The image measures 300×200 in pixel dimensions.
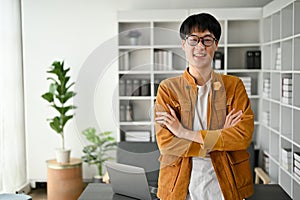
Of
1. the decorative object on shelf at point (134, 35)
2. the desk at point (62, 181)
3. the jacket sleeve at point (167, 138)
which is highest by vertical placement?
the decorative object on shelf at point (134, 35)

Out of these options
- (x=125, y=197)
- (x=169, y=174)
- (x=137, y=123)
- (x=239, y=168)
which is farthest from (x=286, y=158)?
(x=169, y=174)

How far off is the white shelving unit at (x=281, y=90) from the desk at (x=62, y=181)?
6.40 ft

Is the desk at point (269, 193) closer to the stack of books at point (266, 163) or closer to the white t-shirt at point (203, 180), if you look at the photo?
the white t-shirt at point (203, 180)

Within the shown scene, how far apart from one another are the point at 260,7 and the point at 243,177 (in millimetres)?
3640

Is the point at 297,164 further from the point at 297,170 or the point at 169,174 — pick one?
the point at 169,174

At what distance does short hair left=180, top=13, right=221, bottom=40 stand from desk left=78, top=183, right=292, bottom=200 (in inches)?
52.1

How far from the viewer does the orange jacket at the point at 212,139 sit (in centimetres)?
182

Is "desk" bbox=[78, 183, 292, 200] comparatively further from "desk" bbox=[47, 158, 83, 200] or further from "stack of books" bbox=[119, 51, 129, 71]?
"desk" bbox=[47, 158, 83, 200]

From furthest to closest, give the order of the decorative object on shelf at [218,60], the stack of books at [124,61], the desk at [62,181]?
the decorative object on shelf at [218,60], the desk at [62,181], the stack of books at [124,61]

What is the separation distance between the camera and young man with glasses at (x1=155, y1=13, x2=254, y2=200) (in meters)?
1.81

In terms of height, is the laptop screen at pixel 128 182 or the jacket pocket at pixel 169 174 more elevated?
the jacket pocket at pixel 169 174

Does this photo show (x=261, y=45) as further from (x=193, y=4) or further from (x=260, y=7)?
(x=193, y=4)

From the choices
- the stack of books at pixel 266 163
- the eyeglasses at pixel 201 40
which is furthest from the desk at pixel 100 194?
the stack of books at pixel 266 163

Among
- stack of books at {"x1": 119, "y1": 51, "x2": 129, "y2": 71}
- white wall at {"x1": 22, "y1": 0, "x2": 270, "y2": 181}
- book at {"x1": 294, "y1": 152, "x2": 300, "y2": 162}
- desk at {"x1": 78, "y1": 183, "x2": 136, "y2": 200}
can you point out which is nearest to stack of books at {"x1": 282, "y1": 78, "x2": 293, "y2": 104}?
book at {"x1": 294, "y1": 152, "x2": 300, "y2": 162}
